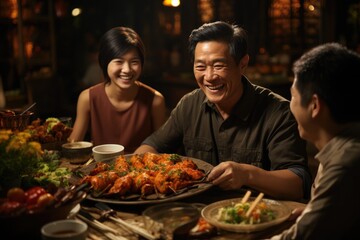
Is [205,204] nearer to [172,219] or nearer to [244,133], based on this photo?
[172,219]

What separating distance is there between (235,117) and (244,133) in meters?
0.11

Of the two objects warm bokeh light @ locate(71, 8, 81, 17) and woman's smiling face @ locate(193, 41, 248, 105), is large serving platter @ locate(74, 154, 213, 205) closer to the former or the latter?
woman's smiling face @ locate(193, 41, 248, 105)

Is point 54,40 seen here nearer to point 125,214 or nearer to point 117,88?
point 117,88

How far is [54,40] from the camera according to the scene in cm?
904

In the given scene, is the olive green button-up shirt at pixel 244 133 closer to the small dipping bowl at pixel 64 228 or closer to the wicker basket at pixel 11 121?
the wicker basket at pixel 11 121

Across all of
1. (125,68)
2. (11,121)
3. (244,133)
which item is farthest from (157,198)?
(125,68)

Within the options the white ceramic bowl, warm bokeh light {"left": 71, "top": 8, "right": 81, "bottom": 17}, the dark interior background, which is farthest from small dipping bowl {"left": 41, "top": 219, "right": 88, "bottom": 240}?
warm bokeh light {"left": 71, "top": 8, "right": 81, "bottom": 17}

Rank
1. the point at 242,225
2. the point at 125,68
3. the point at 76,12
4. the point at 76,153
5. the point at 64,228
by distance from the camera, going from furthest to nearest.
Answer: the point at 76,12 < the point at 125,68 < the point at 76,153 < the point at 242,225 < the point at 64,228

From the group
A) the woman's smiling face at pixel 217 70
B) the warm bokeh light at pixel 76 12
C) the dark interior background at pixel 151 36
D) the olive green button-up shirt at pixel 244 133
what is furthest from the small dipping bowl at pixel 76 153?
the warm bokeh light at pixel 76 12

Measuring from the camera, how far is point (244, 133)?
3045 millimetres

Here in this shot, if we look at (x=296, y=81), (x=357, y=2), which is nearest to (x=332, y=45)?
(x=296, y=81)

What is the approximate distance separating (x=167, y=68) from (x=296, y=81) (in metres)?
10.5

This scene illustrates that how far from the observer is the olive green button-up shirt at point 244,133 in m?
2.83

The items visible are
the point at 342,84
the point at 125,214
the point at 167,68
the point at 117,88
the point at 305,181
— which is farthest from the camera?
the point at 167,68
